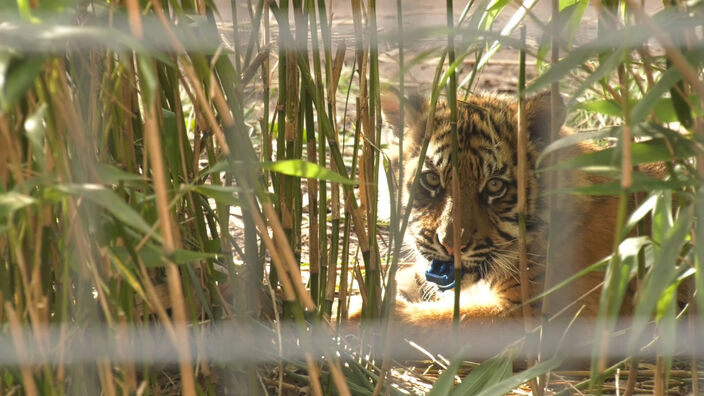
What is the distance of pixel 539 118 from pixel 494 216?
0.23 m

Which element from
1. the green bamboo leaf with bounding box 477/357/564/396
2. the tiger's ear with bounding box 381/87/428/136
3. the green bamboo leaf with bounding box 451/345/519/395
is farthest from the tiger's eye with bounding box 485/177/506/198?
the green bamboo leaf with bounding box 477/357/564/396

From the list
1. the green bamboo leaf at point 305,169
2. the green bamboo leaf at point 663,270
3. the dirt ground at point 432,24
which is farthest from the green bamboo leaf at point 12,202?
the dirt ground at point 432,24

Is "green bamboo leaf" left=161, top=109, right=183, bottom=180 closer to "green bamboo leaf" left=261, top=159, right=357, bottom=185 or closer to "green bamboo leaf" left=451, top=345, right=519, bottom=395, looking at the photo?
"green bamboo leaf" left=261, top=159, right=357, bottom=185

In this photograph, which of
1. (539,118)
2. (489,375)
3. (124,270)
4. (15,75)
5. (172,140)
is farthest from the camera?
(539,118)

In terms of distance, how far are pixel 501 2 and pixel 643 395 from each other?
30.9 inches

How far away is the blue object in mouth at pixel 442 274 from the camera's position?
6.08 feet

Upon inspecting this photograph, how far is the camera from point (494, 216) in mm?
1831

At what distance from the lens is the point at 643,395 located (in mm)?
1543

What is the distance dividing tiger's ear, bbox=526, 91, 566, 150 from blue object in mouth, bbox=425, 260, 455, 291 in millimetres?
315

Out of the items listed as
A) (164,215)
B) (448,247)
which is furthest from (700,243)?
(448,247)

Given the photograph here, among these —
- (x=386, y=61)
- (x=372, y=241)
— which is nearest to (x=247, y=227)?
(x=372, y=241)

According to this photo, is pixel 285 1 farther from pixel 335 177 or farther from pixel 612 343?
pixel 612 343

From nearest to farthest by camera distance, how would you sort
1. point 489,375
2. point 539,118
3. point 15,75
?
point 15,75
point 489,375
point 539,118

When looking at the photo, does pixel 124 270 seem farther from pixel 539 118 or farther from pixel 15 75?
pixel 539 118
